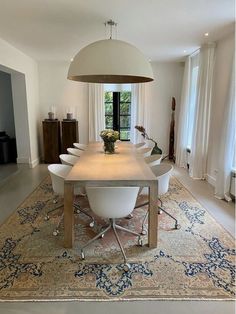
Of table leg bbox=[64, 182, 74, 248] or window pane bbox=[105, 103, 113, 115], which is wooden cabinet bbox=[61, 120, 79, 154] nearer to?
window pane bbox=[105, 103, 113, 115]

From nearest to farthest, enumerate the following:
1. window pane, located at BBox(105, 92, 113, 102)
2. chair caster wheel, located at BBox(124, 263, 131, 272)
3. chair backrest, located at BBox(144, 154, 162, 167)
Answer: chair caster wheel, located at BBox(124, 263, 131, 272) → chair backrest, located at BBox(144, 154, 162, 167) → window pane, located at BBox(105, 92, 113, 102)

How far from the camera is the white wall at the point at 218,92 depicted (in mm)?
4391

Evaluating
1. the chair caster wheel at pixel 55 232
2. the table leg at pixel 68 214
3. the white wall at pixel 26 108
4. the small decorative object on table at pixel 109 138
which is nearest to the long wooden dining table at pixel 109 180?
the table leg at pixel 68 214

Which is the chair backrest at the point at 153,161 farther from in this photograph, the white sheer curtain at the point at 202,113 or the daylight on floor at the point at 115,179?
the white sheer curtain at the point at 202,113

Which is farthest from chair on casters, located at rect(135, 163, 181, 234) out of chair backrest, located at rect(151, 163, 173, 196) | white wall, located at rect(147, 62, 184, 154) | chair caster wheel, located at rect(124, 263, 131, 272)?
white wall, located at rect(147, 62, 184, 154)

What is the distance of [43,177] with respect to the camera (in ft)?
18.2

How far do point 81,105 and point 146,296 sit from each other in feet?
19.6

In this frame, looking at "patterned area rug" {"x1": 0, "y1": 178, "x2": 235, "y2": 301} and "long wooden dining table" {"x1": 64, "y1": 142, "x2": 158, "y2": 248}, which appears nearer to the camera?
"patterned area rug" {"x1": 0, "y1": 178, "x2": 235, "y2": 301}

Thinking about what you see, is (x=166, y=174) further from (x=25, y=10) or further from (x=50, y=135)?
(x=50, y=135)

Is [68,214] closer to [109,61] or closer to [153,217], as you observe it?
[153,217]

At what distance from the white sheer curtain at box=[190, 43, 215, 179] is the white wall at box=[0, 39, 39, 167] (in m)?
4.00

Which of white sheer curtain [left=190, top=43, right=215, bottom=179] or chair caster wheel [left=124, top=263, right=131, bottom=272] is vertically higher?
white sheer curtain [left=190, top=43, right=215, bottom=179]

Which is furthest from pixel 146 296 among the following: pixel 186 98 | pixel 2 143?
pixel 2 143

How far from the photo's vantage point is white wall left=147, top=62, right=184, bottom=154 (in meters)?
7.19
